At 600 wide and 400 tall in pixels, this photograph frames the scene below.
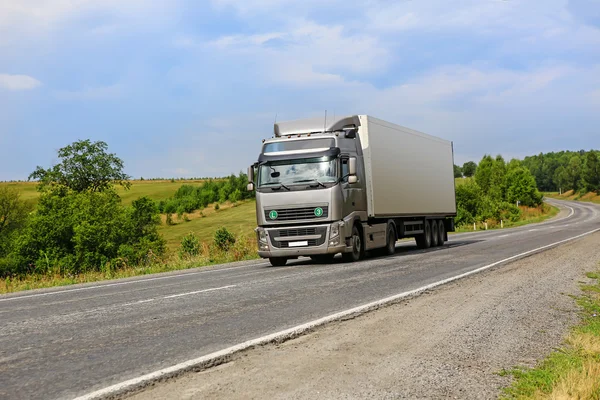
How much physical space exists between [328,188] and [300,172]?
2.96 ft

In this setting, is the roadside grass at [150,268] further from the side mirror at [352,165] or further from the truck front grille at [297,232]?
the side mirror at [352,165]

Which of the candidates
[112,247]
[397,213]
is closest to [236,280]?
[397,213]

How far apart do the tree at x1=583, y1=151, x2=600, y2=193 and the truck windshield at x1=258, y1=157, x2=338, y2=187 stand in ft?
439

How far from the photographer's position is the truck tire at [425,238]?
23138 millimetres

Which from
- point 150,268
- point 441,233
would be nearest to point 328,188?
point 150,268

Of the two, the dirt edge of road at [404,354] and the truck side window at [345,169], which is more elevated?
the truck side window at [345,169]

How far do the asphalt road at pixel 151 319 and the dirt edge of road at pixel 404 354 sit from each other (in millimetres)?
569

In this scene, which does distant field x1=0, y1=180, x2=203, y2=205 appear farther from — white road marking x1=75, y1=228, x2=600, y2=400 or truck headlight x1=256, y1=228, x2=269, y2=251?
white road marking x1=75, y1=228, x2=600, y2=400

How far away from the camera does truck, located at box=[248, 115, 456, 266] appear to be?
16172mm

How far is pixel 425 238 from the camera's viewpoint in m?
23.2

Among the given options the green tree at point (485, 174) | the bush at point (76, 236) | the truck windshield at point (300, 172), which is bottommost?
the bush at point (76, 236)

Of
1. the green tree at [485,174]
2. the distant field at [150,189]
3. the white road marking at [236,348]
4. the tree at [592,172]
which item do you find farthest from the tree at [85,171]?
the tree at [592,172]

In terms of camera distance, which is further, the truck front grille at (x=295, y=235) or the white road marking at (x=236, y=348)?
the truck front grille at (x=295, y=235)

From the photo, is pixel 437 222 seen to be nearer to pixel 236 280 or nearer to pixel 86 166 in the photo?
pixel 236 280
